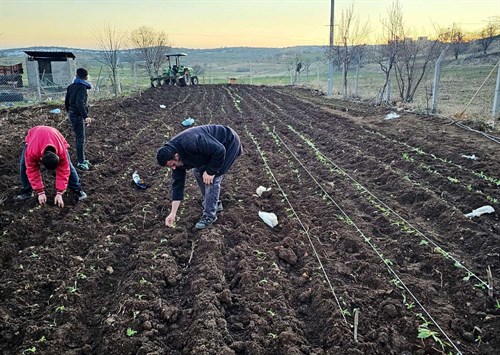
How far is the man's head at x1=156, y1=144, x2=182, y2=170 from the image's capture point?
4289 mm

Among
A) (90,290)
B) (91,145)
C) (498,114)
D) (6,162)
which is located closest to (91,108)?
(91,145)

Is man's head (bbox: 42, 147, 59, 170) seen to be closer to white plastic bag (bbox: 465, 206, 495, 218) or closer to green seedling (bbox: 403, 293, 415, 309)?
green seedling (bbox: 403, 293, 415, 309)

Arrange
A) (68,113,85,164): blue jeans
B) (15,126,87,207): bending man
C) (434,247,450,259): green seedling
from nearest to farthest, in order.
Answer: (434,247,450,259): green seedling
(15,126,87,207): bending man
(68,113,85,164): blue jeans

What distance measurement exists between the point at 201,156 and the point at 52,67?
25.1 metres

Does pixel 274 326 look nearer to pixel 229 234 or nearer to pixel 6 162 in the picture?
pixel 229 234

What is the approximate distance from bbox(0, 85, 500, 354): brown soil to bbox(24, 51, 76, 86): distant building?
16518 mm

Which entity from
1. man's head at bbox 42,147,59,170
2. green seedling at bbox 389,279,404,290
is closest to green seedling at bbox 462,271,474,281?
green seedling at bbox 389,279,404,290

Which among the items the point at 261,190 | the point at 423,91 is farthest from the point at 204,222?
the point at 423,91

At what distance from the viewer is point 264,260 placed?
459cm

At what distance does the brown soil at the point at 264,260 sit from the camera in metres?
3.39

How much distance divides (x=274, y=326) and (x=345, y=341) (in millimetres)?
626

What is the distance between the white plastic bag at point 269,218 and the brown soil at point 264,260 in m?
0.14

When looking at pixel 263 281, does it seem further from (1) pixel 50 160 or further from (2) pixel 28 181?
(2) pixel 28 181

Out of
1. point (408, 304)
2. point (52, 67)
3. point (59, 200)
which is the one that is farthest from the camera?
point (52, 67)
